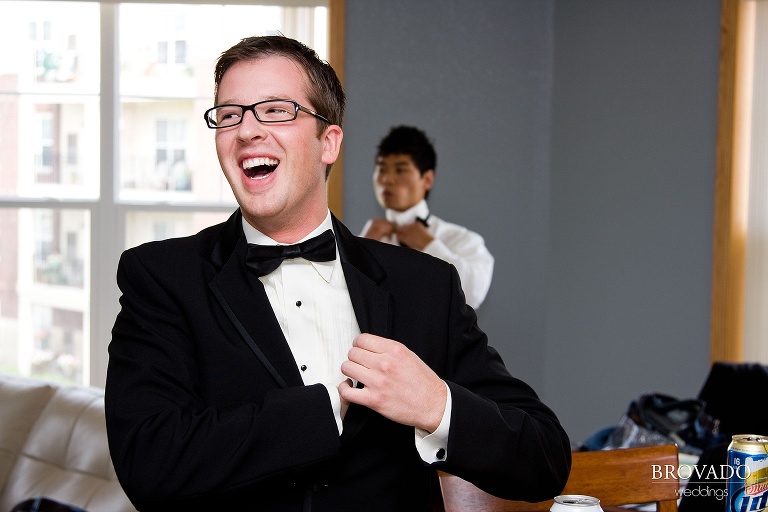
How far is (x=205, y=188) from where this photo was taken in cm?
488

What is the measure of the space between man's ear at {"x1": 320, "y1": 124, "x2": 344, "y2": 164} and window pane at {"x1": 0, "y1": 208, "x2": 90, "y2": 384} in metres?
3.49

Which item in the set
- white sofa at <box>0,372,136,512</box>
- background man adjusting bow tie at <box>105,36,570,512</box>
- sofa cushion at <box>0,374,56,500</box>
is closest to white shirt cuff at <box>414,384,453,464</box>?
background man adjusting bow tie at <box>105,36,570,512</box>

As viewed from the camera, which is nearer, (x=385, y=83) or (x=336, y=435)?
(x=336, y=435)

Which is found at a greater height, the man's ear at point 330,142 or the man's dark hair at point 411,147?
the man's dark hair at point 411,147

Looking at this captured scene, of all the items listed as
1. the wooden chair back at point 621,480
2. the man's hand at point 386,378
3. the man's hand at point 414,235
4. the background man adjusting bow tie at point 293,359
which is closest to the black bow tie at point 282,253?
the background man adjusting bow tie at point 293,359

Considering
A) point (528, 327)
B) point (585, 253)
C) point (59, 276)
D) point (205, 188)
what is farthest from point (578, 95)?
point (59, 276)

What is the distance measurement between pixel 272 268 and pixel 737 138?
3.31 meters

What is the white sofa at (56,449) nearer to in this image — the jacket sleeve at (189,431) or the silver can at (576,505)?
the jacket sleeve at (189,431)

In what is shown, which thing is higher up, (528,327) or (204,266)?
(204,266)

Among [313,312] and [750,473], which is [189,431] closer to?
[313,312]

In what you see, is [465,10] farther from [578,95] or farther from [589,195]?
[589,195]

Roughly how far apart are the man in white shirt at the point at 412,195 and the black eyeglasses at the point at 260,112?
2.99 metres

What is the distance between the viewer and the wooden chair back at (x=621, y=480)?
5.27ft

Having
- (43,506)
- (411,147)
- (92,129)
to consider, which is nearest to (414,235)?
(411,147)
